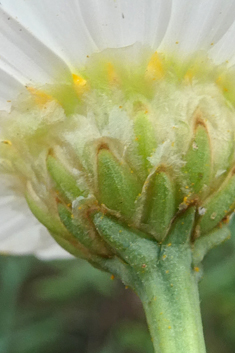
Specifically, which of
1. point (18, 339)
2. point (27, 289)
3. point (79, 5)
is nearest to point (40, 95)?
point (79, 5)

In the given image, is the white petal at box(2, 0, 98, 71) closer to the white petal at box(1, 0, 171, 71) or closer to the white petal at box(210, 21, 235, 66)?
the white petal at box(1, 0, 171, 71)

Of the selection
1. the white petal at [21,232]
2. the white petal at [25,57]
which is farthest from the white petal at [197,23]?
the white petal at [21,232]

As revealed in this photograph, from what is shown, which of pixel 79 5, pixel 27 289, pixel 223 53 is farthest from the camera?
pixel 27 289

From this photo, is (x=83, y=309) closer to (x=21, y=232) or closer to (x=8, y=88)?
(x=21, y=232)

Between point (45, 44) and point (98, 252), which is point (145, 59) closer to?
point (45, 44)

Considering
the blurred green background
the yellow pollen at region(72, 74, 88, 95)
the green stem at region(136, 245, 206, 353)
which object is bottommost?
the green stem at region(136, 245, 206, 353)

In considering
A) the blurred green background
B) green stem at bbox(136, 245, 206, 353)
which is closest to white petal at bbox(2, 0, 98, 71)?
green stem at bbox(136, 245, 206, 353)

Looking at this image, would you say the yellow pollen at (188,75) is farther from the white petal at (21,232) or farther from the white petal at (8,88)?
the white petal at (21,232)
